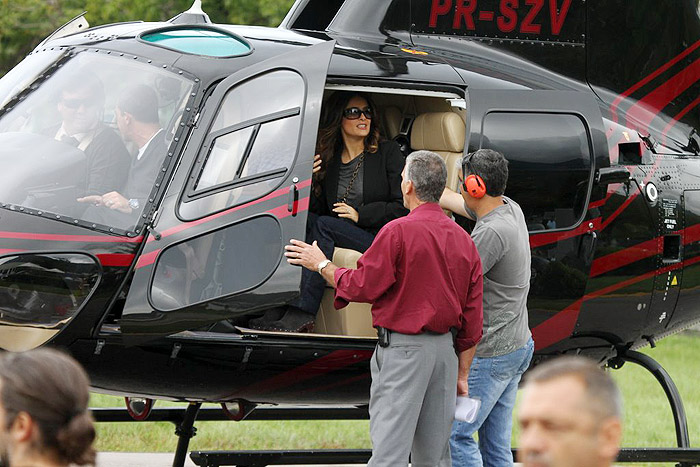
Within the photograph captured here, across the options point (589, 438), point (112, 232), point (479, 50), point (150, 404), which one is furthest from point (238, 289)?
point (589, 438)

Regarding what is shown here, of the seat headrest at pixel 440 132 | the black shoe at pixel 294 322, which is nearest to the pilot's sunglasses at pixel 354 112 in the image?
the seat headrest at pixel 440 132

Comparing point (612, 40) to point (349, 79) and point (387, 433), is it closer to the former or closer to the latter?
point (349, 79)

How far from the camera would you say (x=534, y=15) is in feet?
21.9

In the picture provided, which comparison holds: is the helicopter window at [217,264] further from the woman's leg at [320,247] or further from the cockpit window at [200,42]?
the cockpit window at [200,42]

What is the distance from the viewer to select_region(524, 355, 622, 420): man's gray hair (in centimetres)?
230

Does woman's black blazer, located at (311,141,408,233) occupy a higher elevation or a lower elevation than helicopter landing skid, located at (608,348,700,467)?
higher

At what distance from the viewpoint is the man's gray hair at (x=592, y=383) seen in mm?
2305

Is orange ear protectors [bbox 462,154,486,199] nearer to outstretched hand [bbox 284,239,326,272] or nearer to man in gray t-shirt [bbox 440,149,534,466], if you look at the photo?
man in gray t-shirt [bbox 440,149,534,466]

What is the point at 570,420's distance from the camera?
89.3 inches

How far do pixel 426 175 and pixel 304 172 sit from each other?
0.58 metres

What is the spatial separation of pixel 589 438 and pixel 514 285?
10.1 feet

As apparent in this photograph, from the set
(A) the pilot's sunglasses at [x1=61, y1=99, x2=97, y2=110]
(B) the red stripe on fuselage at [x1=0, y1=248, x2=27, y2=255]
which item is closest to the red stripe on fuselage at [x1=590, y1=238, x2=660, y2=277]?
(A) the pilot's sunglasses at [x1=61, y1=99, x2=97, y2=110]

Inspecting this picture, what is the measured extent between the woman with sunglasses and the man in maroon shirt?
840 mm

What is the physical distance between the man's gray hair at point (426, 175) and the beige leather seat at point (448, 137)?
0.97 meters
